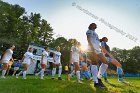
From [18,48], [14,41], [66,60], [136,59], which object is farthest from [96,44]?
[136,59]

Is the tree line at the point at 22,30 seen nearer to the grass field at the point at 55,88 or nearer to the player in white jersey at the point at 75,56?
the player in white jersey at the point at 75,56

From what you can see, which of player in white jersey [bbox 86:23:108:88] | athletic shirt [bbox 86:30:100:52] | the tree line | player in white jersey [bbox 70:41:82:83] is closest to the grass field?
player in white jersey [bbox 86:23:108:88]

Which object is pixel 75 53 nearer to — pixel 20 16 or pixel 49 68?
pixel 49 68

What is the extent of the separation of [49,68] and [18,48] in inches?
1066

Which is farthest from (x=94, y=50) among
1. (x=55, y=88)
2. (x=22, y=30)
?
(x=22, y=30)

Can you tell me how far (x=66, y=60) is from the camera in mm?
87000

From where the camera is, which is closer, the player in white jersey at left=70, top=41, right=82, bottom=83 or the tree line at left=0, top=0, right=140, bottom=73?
the player in white jersey at left=70, top=41, right=82, bottom=83

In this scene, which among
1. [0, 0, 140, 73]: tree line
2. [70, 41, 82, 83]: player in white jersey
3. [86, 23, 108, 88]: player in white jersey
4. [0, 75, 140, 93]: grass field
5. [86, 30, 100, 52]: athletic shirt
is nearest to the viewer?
[0, 75, 140, 93]: grass field

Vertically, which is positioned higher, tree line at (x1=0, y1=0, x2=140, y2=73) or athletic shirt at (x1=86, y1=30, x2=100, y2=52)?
tree line at (x1=0, y1=0, x2=140, y2=73)

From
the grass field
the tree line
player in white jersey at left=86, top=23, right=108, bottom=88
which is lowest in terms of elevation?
the grass field

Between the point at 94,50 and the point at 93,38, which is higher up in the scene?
the point at 93,38

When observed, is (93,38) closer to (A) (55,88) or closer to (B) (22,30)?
(A) (55,88)

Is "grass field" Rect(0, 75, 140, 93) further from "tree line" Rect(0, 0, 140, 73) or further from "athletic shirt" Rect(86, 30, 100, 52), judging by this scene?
"tree line" Rect(0, 0, 140, 73)

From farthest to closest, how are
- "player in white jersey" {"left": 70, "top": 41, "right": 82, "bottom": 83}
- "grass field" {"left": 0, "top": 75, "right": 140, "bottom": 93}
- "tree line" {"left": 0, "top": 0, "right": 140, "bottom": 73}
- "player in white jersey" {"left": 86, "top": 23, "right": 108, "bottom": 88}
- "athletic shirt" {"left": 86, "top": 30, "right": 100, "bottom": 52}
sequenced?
"tree line" {"left": 0, "top": 0, "right": 140, "bottom": 73}
"player in white jersey" {"left": 70, "top": 41, "right": 82, "bottom": 83}
"athletic shirt" {"left": 86, "top": 30, "right": 100, "bottom": 52}
"player in white jersey" {"left": 86, "top": 23, "right": 108, "bottom": 88}
"grass field" {"left": 0, "top": 75, "right": 140, "bottom": 93}
